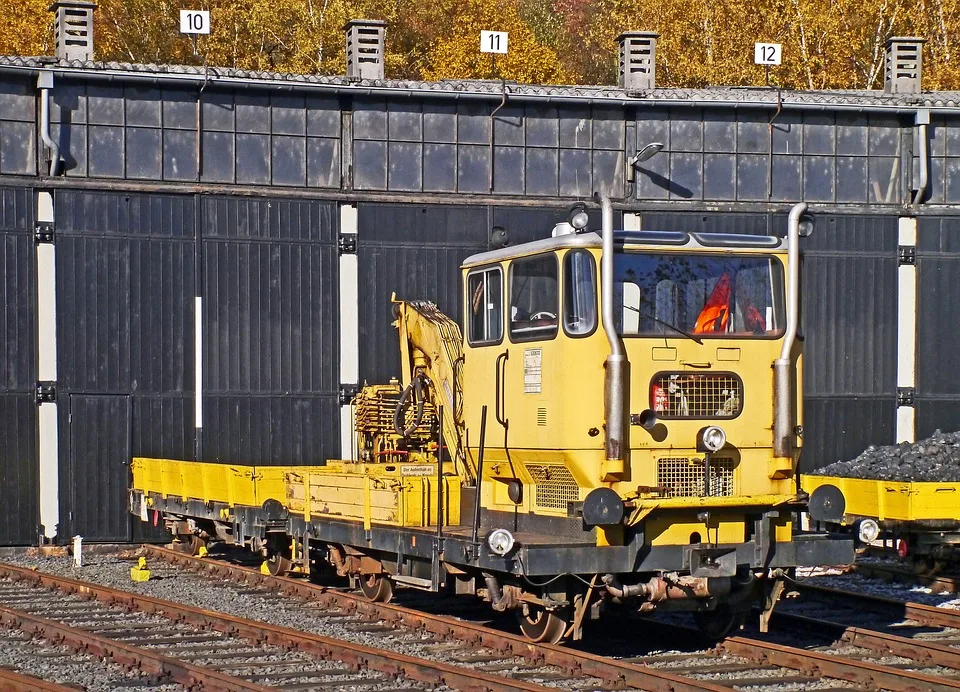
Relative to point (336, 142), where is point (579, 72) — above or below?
above

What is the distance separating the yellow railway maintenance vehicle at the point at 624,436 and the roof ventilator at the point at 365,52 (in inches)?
429

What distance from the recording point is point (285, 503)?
15109 mm

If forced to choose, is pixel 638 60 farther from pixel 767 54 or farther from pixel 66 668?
pixel 66 668

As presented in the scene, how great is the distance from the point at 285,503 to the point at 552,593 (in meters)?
4.95

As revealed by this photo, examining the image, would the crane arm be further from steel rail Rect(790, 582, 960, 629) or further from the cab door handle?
steel rail Rect(790, 582, 960, 629)

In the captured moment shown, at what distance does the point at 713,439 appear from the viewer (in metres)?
10.9

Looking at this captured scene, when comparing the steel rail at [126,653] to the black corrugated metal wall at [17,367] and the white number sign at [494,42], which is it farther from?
the white number sign at [494,42]

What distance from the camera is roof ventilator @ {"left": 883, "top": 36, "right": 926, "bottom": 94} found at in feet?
80.6

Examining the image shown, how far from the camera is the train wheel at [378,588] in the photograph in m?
13.9

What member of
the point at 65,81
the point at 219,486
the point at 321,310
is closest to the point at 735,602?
the point at 219,486

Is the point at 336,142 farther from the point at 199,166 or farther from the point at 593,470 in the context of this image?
the point at 593,470

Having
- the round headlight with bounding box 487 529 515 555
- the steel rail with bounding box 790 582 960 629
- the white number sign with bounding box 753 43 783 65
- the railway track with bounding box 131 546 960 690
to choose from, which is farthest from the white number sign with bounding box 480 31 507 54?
the round headlight with bounding box 487 529 515 555

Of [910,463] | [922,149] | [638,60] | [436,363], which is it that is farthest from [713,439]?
[922,149]

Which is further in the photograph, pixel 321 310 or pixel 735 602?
pixel 321 310
